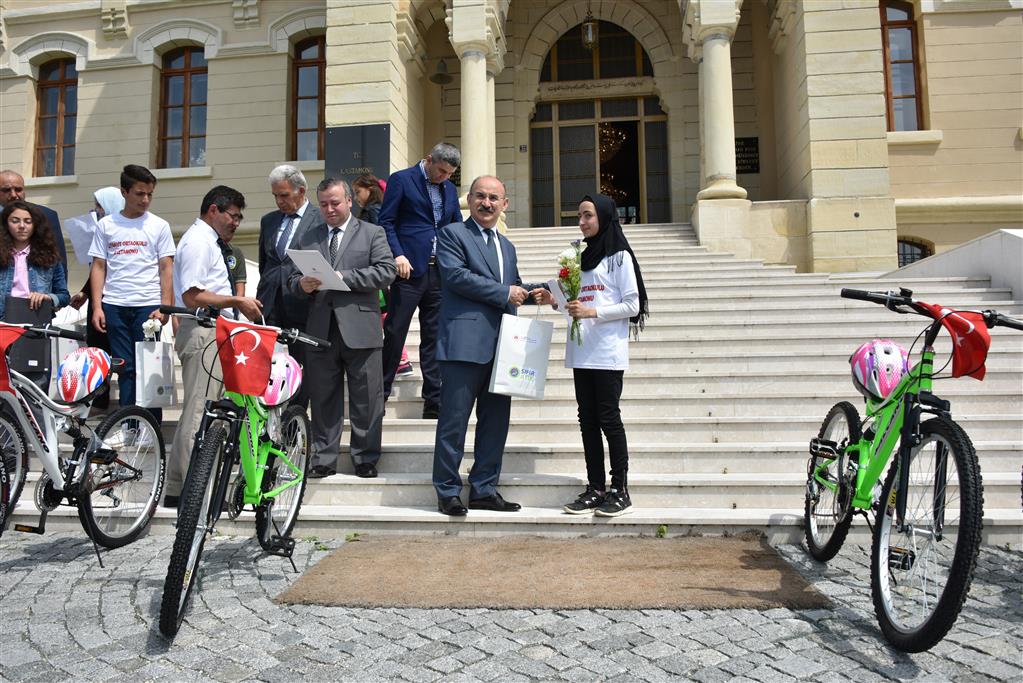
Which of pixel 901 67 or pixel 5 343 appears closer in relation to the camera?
pixel 5 343

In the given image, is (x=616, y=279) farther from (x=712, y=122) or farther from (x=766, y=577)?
(x=712, y=122)

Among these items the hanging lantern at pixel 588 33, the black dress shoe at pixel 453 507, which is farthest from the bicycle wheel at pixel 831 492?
the hanging lantern at pixel 588 33

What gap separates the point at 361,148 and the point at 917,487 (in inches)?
433

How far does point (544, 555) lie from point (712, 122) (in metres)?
9.24

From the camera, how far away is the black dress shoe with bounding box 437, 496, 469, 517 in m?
4.34

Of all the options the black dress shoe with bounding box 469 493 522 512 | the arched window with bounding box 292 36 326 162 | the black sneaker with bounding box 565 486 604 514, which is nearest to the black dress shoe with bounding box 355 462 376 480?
the black dress shoe with bounding box 469 493 522 512

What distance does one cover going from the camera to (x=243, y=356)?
10.5ft

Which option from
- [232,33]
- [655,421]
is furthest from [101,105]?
[655,421]

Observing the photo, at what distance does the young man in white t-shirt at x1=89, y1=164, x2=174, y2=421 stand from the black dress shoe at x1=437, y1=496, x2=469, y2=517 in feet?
7.70

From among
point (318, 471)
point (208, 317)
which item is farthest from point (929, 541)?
point (318, 471)

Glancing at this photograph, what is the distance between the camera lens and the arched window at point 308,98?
15.1m

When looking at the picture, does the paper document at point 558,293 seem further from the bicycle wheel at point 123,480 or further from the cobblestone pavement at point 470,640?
the bicycle wheel at point 123,480

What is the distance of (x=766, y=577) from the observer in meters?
3.46

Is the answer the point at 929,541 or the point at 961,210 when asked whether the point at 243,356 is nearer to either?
the point at 929,541
